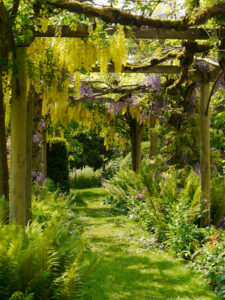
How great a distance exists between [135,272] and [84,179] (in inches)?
579

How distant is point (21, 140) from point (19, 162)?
26cm

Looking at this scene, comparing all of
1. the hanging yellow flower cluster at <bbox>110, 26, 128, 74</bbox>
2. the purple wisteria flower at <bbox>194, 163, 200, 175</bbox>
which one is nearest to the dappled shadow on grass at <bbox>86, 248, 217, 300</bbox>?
the hanging yellow flower cluster at <bbox>110, 26, 128, 74</bbox>

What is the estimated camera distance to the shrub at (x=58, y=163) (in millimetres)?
12281

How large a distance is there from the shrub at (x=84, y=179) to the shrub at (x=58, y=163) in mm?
6462

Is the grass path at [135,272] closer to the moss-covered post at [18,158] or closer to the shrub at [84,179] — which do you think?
the moss-covered post at [18,158]

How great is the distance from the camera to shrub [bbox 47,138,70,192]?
12281 millimetres

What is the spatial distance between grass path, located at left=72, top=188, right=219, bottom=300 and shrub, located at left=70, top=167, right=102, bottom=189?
11628 mm

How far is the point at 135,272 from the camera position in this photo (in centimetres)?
496

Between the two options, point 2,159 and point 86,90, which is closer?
point 2,159

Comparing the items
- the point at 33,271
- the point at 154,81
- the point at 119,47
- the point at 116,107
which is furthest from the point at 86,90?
the point at 33,271

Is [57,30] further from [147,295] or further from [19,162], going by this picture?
[147,295]

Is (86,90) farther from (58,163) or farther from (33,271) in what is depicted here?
(33,271)

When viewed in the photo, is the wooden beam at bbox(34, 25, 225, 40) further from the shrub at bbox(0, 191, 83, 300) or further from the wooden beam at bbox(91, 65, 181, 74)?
the shrub at bbox(0, 191, 83, 300)

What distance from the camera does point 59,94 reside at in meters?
6.36
